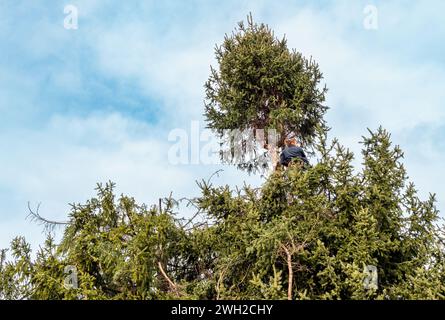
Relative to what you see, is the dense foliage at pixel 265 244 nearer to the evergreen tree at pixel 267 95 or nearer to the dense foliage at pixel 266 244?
the dense foliage at pixel 266 244

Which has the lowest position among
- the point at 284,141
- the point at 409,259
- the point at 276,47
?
the point at 409,259

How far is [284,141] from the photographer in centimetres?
1559

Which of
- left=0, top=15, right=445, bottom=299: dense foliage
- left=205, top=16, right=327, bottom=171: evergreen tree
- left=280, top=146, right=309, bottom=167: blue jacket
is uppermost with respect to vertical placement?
left=205, top=16, right=327, bottom=171: evergreen tree

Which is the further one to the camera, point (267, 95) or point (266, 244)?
point (267, 95)

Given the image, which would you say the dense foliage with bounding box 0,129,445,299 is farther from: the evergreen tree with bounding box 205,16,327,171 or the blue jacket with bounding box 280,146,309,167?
the evergreen tree with bounding box 205,16,327,171

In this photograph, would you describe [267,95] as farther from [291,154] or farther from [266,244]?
[266,244]

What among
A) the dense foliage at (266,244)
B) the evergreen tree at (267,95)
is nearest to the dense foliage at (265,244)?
the dense foliage at (266,244)

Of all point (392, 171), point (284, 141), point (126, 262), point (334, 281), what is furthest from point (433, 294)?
point (284, 141)

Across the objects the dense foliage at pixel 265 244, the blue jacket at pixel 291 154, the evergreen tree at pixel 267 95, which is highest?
the evergreen tree at pixel 267 95

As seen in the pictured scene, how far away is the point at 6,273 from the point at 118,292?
8.42ft

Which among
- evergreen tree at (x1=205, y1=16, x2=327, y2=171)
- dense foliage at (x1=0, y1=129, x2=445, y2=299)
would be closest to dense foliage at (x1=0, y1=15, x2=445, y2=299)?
dense foliage at (x1=0, y1=129, x2=445, y2=299)

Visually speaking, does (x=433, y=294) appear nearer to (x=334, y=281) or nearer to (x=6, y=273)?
(x=334, y=281)

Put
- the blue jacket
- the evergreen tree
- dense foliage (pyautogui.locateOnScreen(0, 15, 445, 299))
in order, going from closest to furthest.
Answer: dense foliage (pyautogui.locateOnScreen(0, 15, 445, 299))
the blue jacket
the evergreen tree

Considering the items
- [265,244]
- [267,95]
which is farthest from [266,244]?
[267,95]
